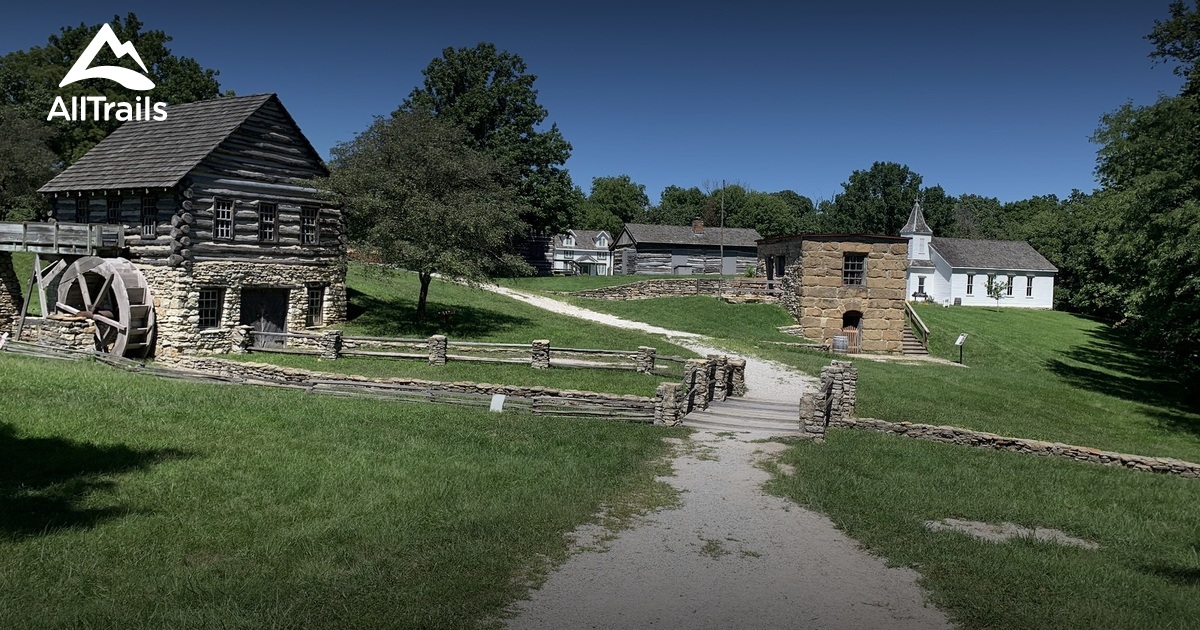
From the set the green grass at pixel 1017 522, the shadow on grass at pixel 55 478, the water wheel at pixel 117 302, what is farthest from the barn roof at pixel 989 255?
the shadow on grass at pixel 55 478

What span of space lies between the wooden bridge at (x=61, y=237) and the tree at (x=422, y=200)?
7.34 meters

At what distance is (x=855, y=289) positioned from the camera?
38250 millimetres

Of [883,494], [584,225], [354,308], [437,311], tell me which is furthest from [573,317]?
[584,225]

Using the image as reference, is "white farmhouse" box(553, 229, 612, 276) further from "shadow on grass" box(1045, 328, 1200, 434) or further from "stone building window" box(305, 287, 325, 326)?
"stone building window" box(305, 287, 325, 326)

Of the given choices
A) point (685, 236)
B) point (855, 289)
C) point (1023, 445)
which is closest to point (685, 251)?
point (685, 236)

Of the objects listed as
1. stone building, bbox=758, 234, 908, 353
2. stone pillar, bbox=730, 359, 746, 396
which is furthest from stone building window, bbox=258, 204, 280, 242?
stone building, bbox=758, 234, 908, 353

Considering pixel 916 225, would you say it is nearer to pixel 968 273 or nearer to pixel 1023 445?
pixel 968 273

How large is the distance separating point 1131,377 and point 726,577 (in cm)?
3632

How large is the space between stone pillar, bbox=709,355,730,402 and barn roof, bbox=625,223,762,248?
49.4m

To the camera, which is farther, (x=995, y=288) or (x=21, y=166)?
(x=995, y=288)

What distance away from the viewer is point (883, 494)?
12578 mm

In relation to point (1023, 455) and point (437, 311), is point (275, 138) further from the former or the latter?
point (1023, 455)

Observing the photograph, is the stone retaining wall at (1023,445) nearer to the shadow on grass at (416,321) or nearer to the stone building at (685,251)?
the shadow on grass at (416,321)

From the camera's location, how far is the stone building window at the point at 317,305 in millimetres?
30859
